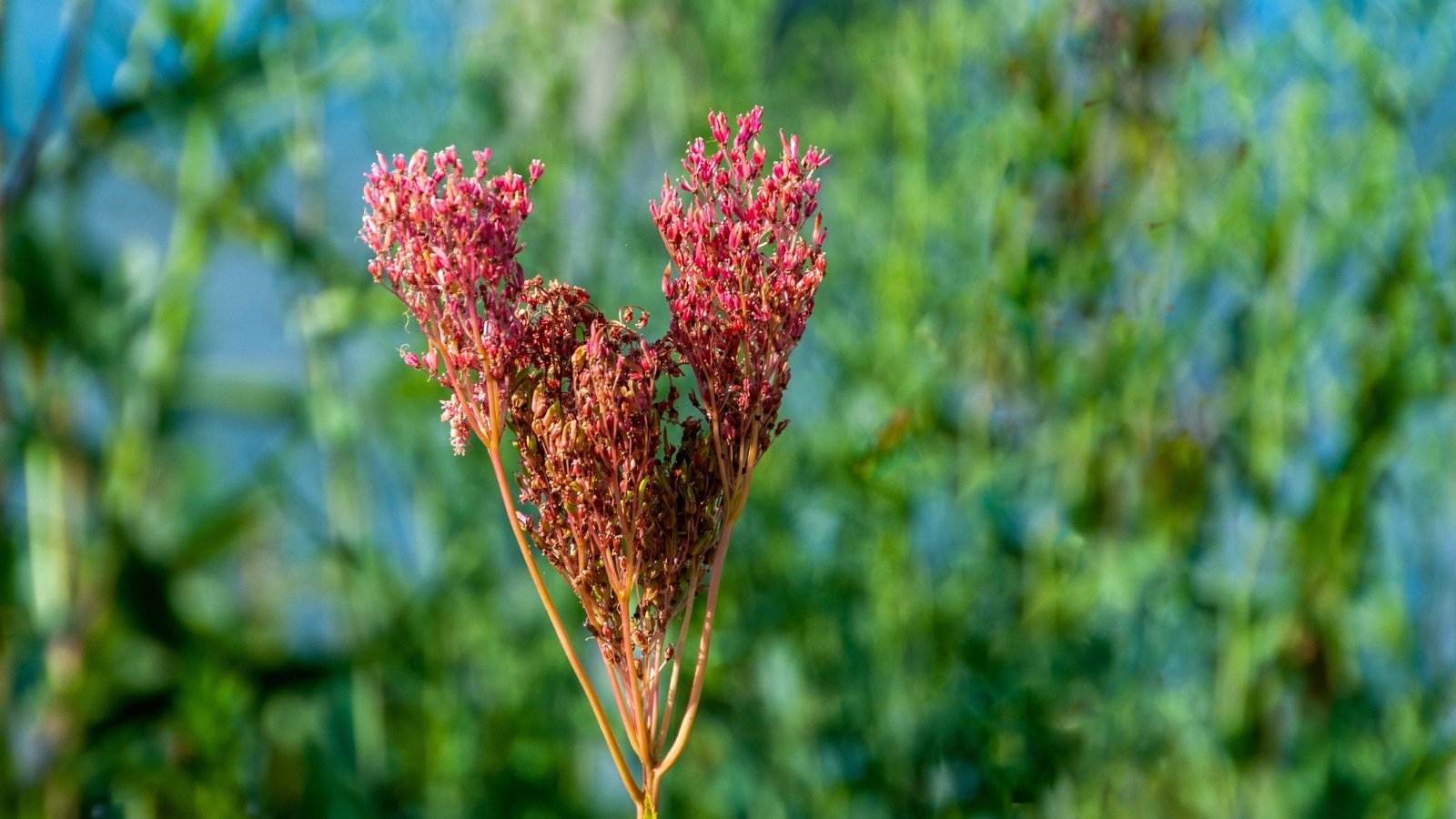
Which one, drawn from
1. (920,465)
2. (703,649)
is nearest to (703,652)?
(703,649)

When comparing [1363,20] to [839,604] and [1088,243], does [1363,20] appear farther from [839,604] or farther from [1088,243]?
[839,604]

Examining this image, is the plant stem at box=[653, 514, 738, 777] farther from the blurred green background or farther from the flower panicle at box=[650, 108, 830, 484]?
the blurred green background

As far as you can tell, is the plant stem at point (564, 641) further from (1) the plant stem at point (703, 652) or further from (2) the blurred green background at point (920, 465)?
(2) the blurred green background at point (920, 465)

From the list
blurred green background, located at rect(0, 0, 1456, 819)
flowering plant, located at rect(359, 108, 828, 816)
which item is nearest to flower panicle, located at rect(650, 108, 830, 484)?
flowering plant, located at rect(359, 108, 828, 816)

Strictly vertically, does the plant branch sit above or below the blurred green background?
below

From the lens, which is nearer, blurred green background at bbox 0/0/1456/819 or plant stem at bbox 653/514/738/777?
plant stem at bbox 653/514/738/777

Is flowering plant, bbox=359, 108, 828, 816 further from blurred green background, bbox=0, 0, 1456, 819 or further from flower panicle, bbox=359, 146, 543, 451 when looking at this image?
blurred green background, bbox=0, 0, 1456, 819
